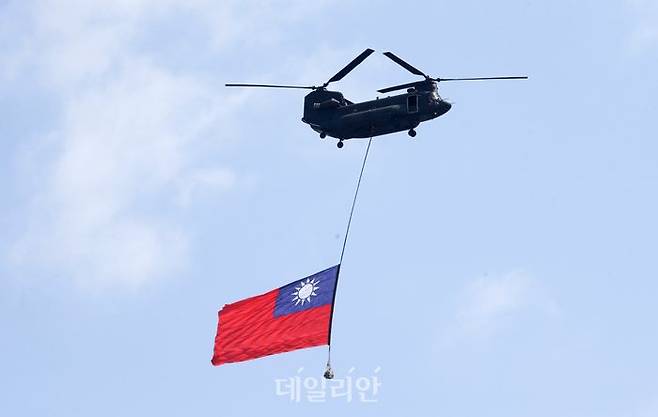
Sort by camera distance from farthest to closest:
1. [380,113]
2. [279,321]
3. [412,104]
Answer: [380,113], [412,104], [279,321]

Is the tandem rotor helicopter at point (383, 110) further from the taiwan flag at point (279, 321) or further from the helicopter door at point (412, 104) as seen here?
the taiwan flag at point (279, 321)

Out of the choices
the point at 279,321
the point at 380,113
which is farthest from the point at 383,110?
the point at 279,321

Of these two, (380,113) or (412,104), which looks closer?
(412,104)

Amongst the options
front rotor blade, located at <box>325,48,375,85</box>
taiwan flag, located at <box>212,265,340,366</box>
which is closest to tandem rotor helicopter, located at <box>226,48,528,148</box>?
front rotor blade, located at <box>325,48,375,85</box>

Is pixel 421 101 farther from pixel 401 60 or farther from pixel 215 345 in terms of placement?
pixel 215 345

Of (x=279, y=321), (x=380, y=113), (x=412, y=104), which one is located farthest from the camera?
(x=380, y=113)

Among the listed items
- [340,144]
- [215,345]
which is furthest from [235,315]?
[340,144]

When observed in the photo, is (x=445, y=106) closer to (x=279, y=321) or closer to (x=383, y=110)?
(x=383, y=110)

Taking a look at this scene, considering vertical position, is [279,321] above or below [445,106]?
below

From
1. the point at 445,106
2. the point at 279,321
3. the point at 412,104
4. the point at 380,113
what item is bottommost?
the point at 279,321
